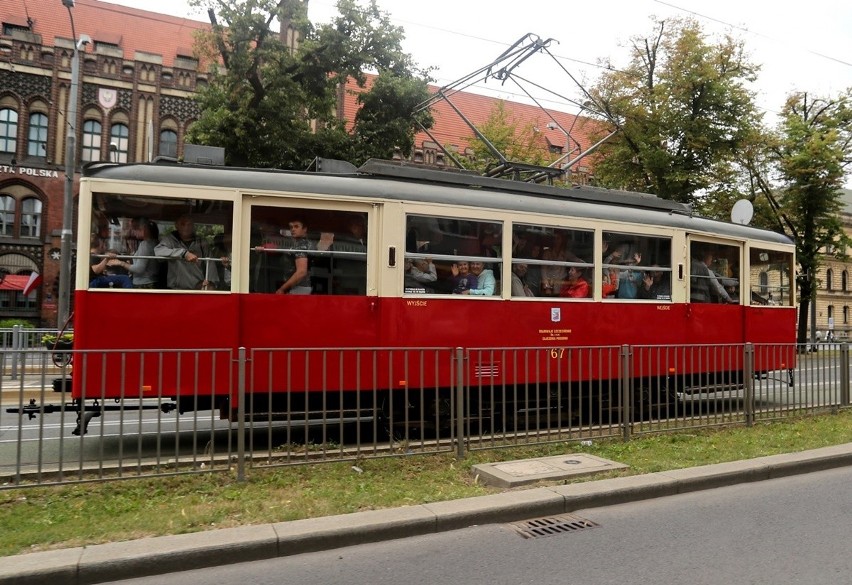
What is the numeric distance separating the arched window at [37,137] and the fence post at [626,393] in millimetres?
34802

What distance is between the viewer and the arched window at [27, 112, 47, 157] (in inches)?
1297

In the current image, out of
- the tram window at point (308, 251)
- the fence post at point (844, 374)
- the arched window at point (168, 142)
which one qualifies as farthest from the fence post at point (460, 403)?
the arched window at point (168, 142)

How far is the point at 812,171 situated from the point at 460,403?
23767 millimetres

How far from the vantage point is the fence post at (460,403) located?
6207mm

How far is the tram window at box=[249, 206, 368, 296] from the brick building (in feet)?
81.7

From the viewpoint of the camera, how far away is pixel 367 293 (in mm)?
7391

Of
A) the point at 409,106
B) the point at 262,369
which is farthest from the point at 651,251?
the point at 409,106

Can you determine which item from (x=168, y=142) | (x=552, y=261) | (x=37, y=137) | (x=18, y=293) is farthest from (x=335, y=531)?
(x=37, y=137)

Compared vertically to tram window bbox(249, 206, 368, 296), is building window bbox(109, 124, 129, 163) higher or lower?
higher

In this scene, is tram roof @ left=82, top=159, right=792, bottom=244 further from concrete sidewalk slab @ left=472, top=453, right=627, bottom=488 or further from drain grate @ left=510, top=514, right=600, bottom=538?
drain grate @ left=510, top=514, right=600, bottom=538

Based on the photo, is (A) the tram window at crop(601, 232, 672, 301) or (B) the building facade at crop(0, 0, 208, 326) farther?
(B) the building facade at crop(0, 0, 208, 326)

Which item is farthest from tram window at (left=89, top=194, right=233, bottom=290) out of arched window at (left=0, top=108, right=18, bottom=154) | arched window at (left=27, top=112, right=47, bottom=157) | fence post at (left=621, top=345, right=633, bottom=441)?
arched window at (left=0, top=108, right=18, bottom=154)

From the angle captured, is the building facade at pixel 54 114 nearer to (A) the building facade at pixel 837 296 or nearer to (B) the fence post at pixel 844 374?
(B) the fence post at pixel 844 374

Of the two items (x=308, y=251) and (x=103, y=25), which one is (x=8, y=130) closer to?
(x=103, y=25)
